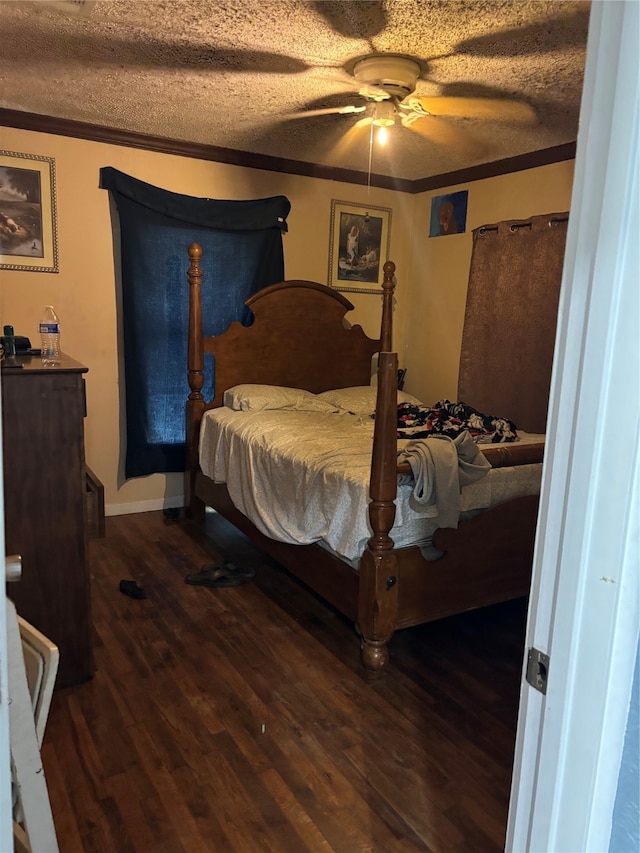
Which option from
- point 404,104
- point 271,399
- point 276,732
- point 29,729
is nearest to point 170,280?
point 271,399

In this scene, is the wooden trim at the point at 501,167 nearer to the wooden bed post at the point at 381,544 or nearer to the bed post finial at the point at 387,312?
the bed post finial at the point at 387,312

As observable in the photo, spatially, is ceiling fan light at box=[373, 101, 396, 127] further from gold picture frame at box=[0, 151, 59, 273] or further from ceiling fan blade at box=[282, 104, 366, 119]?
gold picture frame at box=[0, 151, 59, 273]

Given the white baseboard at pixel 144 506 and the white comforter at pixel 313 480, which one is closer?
the white comforter at pixel 313 480

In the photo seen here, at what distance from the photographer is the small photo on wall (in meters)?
4.28

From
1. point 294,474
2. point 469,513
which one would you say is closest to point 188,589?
point 294,474

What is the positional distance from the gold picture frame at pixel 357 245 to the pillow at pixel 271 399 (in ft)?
3.39

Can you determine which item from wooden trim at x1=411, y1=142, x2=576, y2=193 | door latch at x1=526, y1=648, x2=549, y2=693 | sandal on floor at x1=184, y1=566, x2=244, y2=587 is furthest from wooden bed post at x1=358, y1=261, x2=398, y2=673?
wooden trim at x1=411, y1=142, x2=576, y2=193

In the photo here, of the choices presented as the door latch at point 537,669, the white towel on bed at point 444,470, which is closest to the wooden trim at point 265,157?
the white towel on bed at point 444,470

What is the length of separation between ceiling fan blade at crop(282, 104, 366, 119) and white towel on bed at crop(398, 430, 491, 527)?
65.6 inches

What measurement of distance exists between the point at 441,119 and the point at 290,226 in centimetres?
138

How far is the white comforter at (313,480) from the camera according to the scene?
7.79 feet

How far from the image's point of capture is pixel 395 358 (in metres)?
2.18

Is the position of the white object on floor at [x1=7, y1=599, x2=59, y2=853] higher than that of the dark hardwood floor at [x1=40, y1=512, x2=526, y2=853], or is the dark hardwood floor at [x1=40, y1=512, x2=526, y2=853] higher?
the white object on floor at [x1=7, y1=599, x2=59, y2=853]

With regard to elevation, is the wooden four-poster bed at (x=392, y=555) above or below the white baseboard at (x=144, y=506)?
above
